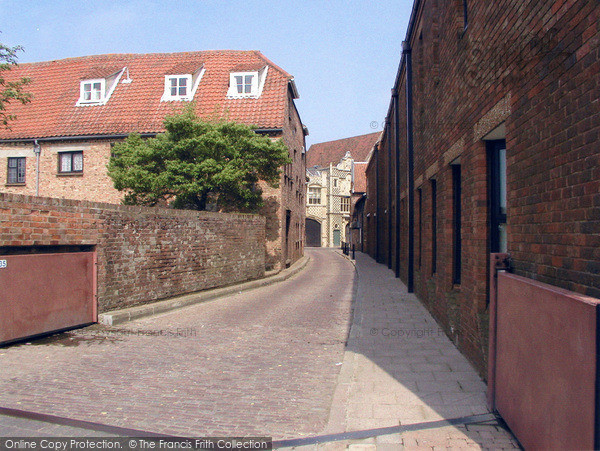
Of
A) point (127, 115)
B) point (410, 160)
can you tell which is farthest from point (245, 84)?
point (410, 160)

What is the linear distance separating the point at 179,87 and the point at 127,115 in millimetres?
2879

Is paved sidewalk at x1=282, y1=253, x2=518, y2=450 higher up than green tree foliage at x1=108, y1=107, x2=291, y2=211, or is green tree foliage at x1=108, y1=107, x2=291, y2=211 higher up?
green tree foliage at x1=108, y1=107, x2=291, y2=211

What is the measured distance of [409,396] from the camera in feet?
15.8

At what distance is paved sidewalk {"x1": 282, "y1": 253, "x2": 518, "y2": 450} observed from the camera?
3.81 meters

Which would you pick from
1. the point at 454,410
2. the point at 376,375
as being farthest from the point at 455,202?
the point at 454,410

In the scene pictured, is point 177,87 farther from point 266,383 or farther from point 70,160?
point 266,383

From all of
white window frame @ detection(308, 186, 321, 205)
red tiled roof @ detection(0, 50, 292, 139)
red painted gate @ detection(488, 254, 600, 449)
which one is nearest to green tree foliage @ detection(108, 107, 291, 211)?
red tiled roof @ detection(0, 50, 292, 139)

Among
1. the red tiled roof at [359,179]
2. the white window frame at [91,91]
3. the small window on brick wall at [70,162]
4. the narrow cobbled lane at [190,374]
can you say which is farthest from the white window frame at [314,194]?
the narrow cobbled lane at [190,374]

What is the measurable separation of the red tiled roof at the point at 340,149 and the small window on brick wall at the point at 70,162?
54188 millimetres

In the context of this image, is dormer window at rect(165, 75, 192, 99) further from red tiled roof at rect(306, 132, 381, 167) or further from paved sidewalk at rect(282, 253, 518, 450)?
red tiled roof at rect(306, 132, 381, 167)

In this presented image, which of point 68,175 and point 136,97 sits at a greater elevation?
point 136,97

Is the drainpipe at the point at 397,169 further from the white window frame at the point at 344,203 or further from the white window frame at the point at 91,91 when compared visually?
the white window frame at the point at 344,203

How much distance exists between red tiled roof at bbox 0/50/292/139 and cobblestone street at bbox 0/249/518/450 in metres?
14.4

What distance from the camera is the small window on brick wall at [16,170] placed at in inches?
933
